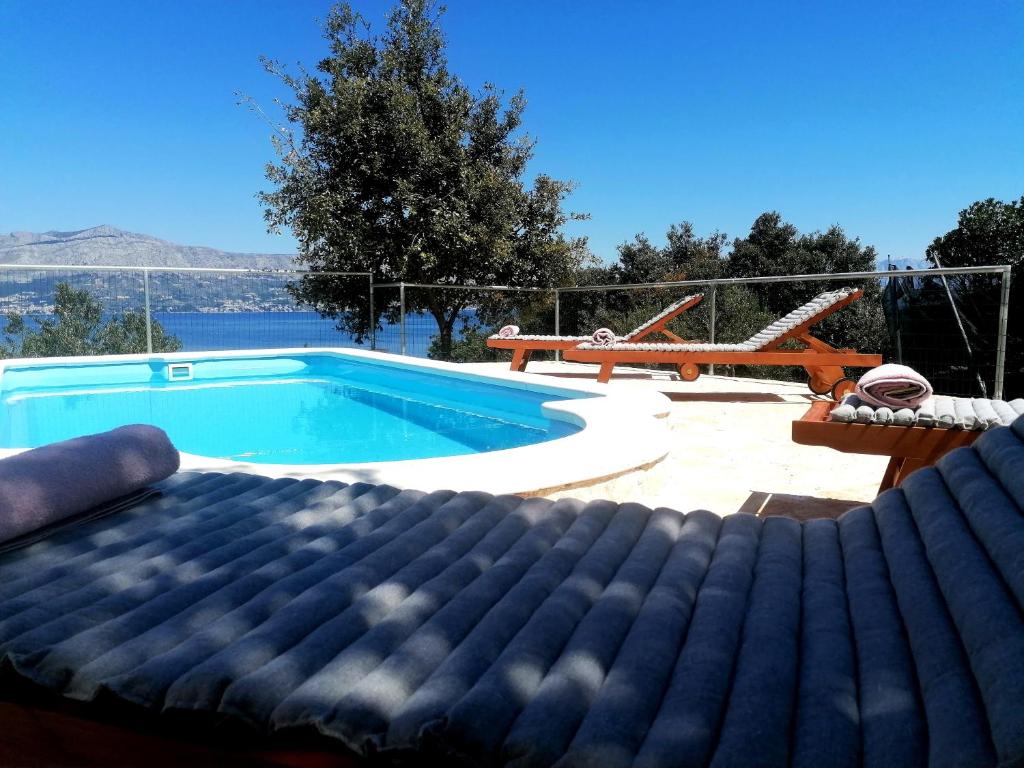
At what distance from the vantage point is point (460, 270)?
11211 millimetres

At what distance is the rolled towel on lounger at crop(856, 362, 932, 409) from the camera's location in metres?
2.69

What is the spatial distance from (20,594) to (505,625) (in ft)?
2.88

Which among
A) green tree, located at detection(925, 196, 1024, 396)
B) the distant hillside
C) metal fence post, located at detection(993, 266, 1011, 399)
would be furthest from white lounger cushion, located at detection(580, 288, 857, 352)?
green tree, located at detection(925, 196, 1024, 396)

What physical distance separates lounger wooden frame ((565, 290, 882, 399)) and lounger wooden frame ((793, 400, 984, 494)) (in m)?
2.93

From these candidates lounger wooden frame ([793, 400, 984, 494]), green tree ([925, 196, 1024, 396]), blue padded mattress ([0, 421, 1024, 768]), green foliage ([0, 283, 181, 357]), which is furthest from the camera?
green tree ([925, 196, 1024, 396])

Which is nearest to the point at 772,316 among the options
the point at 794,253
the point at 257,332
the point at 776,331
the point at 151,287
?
the point at 776,331

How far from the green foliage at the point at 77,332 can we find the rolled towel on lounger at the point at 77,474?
6.85m

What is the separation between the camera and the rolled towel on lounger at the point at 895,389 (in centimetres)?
269

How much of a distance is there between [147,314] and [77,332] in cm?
76

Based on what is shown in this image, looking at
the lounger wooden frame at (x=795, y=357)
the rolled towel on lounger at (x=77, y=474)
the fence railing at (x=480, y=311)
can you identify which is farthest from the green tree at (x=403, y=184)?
the rolled towel on lounger at (x=77, y=474)

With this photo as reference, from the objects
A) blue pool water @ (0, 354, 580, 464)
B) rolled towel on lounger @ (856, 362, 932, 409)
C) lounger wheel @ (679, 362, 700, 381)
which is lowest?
blue pool water @ (0, 354, 580, 464)

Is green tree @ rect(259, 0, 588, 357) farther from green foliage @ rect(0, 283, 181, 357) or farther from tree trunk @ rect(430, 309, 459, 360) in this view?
green foliage @ rect(0, 283, 181, 357)

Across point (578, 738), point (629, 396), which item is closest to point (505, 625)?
point (578, 738)

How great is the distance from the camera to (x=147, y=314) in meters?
7.86
